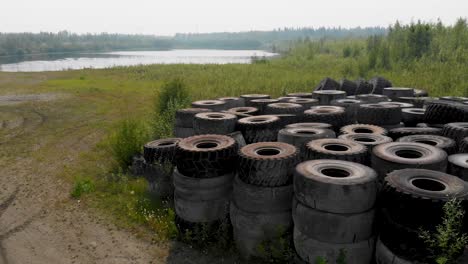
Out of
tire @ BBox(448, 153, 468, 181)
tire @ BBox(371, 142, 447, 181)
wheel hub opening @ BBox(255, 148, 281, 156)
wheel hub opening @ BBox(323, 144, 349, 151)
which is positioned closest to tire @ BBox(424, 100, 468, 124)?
tire @ BBox(448, 153, 468, 181)

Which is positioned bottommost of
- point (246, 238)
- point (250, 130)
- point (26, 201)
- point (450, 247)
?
point (26, 201)

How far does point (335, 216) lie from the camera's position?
13.2 feet

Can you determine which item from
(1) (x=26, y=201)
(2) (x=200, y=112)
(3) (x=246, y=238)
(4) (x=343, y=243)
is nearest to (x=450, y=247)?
(4) (x=343, y=243)

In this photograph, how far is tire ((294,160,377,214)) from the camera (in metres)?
3.97

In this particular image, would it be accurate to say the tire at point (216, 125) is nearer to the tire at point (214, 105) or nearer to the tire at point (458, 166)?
the tire at point (214, 105)

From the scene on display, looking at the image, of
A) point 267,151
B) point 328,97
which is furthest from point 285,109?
point 267,151

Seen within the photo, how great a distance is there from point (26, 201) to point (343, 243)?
6383mm

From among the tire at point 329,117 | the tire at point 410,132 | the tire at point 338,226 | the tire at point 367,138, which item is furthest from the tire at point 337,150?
the tire at point 329,117

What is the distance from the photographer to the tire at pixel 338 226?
4.03 meters

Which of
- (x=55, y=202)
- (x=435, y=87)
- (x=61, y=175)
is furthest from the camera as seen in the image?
(x=435, y=87)

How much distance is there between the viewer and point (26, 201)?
23.0ft

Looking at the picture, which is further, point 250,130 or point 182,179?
point 250,130

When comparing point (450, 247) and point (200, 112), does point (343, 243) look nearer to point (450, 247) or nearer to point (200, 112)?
point (450, 247)

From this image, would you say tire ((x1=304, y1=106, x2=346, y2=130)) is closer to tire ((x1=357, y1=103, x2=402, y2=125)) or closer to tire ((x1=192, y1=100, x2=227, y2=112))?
tire ((x1=357, y1=103, x2=402, y2=125))
